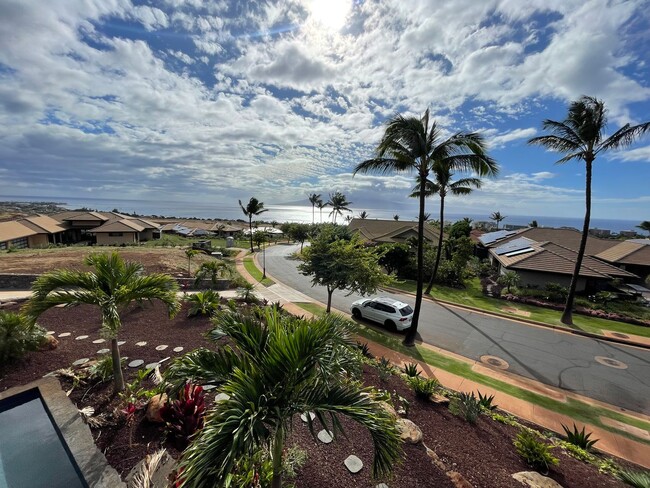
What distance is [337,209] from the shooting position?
63.2m

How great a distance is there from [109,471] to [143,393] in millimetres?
1815

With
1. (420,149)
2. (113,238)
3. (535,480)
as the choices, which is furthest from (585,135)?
(113,238)

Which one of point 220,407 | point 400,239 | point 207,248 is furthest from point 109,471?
point 400,239

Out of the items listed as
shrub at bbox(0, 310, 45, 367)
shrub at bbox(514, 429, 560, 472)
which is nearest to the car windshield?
shrub at bbox(514, 429, 560, 472)

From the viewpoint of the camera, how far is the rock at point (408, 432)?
5.41 meters

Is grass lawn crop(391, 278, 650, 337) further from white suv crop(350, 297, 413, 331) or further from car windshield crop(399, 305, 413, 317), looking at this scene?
car windshield crop(399, 305, 413, 317)

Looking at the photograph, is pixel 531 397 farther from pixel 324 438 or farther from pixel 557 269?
pixel 557 269

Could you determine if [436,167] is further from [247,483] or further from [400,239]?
[400,239]

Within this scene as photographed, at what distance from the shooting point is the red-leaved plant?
4879 mm

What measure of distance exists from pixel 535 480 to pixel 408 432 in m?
2.12

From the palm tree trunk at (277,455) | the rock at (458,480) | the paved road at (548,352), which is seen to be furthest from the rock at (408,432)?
the paved road at (548,352)

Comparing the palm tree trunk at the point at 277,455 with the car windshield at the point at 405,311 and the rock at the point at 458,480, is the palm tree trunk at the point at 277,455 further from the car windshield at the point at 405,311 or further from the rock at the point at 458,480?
the car windshield at the point at 405,311

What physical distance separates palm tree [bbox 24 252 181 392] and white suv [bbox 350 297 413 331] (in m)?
11.6

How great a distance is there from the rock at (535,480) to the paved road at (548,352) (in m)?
7.75
